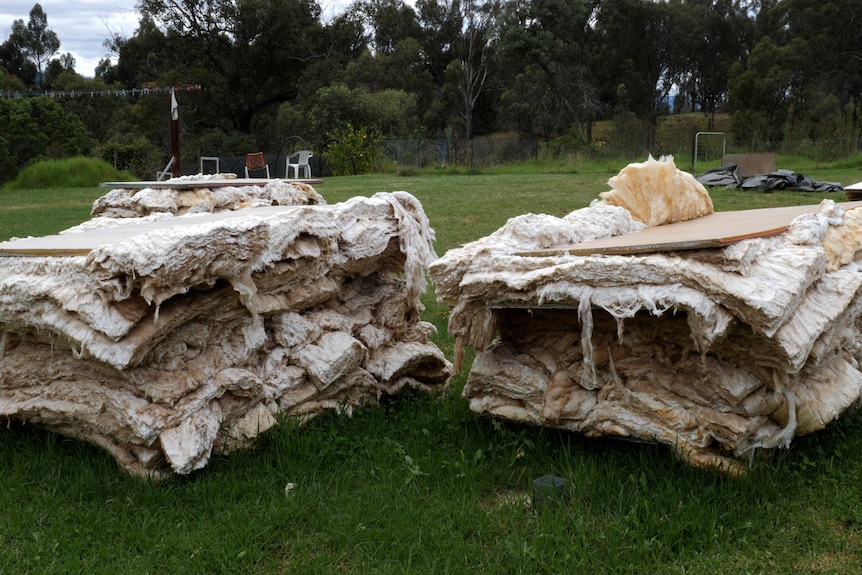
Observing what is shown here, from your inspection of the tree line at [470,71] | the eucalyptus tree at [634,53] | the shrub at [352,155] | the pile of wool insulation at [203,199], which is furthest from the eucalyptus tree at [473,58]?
the pile of wool insulation at [203,199]

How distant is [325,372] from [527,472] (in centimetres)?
97

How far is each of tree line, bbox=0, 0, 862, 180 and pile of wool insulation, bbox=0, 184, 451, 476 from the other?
2757 cm

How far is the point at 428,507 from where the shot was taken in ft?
9.20

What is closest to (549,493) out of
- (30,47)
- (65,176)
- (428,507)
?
(428,507)

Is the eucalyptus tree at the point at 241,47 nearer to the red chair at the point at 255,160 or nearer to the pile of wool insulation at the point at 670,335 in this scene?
the red chair at the point at 255,160

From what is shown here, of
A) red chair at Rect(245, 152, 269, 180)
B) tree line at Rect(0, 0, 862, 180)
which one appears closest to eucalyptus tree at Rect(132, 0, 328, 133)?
tree line at Rect(0, 0, 862, 180)

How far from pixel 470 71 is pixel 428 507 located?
4091 cm

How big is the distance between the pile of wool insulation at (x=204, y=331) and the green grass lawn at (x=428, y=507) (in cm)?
15

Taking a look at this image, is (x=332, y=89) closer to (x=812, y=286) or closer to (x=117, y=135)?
(x=117, y=135)

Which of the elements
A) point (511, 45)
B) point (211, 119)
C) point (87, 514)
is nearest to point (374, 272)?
point (87, 514)

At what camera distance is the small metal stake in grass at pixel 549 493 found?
108 inches

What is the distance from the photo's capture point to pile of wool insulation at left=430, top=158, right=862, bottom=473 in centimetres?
261

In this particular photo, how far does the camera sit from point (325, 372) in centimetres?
343

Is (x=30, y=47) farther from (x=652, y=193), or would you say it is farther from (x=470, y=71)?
(x=652, y=193)
